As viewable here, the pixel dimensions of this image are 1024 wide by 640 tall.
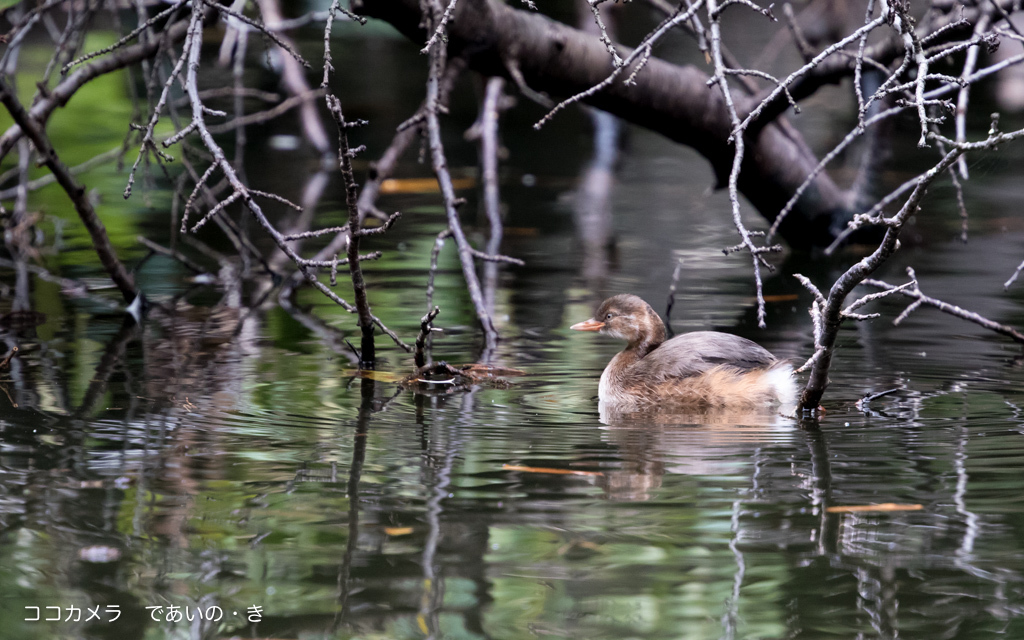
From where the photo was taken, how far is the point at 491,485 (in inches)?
162

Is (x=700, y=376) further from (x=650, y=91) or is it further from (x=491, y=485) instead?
(x=650, y=91)

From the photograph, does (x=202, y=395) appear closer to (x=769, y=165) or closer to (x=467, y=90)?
(x=769, y=165)

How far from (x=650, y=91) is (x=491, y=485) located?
13.1 ft

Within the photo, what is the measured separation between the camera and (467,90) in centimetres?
1669

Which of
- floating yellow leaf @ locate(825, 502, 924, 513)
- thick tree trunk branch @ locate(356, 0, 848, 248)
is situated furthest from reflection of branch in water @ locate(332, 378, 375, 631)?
thick tree trunk branch @ locate(356, 0, 848, 248)

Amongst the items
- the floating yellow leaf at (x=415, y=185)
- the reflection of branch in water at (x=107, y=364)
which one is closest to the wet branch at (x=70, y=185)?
the reflection of branch in water at (x=107, y=364)

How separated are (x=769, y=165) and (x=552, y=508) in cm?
465

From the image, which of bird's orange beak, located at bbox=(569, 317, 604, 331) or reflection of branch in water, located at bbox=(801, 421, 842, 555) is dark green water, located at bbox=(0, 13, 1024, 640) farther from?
bird's orange beak, located at bbox=(569, 317, 604, 331)

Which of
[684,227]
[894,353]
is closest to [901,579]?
[894,353]

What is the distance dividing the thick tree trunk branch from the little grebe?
1.96m

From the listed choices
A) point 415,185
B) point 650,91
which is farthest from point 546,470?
point 415,185

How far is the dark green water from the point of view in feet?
10.5

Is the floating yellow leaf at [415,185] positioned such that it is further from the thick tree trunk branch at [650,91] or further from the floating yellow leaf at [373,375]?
the floating yellow leaf at [373,375]

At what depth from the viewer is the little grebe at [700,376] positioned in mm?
5180
